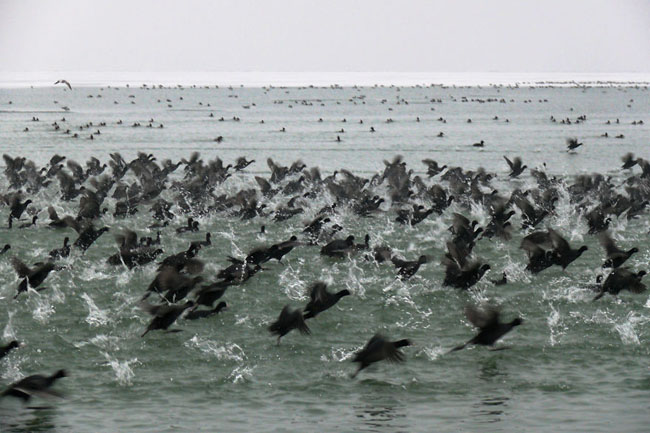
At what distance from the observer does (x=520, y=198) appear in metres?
31.0

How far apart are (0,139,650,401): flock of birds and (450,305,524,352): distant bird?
0.05 feet

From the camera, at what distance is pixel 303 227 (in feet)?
100

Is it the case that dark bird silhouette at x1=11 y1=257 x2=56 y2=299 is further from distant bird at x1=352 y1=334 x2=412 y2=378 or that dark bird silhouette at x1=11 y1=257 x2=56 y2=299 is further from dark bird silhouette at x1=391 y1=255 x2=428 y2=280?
distant bird at x1=352 y1=334 x2=412 y2=378

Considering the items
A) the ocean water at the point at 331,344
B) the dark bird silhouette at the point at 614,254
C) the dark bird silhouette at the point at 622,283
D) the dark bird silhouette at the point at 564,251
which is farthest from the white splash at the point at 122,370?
the dark bird silhouette at the point at 614,254

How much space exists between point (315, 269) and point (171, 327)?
5.54 metres

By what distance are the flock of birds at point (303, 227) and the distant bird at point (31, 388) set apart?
0.06 ft

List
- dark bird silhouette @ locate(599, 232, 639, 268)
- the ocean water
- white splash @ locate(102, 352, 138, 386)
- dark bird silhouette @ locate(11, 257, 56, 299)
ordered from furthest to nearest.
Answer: dark bird silhouette @ locate(599, 232, 639, 268), dark bird silhouette @ locate(11, 257, 56, 299), white splash @ locate(102, 352, 138, 386), the ocean water

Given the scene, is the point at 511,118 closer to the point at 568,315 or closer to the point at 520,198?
the point at 520,198

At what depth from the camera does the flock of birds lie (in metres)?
18.2

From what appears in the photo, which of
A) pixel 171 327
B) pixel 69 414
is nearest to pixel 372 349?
pixel 69 414

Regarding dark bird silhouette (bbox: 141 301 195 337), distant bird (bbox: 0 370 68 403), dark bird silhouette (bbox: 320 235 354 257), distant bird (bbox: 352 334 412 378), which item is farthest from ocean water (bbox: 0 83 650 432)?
distant bird (bbox: 0 370 68 403)

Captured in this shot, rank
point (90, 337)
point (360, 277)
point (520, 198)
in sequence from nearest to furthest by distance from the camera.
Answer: point (90, 337)
point (360, 277)
point (520, 198)

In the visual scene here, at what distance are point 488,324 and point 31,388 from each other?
7074 mm

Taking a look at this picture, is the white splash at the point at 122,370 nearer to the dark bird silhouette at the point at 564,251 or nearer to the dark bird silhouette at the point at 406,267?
the dark bird silhouette at the point at 406,267
